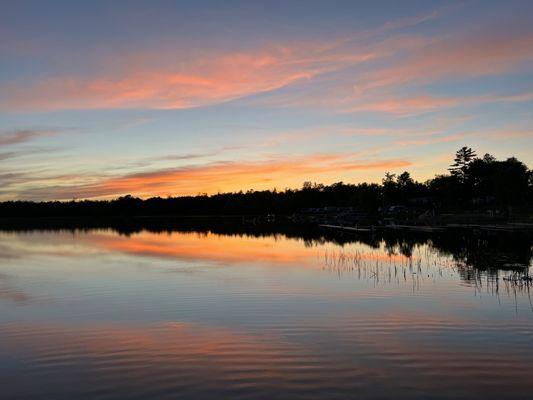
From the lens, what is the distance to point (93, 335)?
13.0m

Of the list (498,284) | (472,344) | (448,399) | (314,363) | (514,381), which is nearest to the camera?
(448,399)

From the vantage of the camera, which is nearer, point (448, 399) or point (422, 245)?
point (448, 399)

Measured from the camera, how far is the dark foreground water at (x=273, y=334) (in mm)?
8906

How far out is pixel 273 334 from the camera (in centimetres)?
1260

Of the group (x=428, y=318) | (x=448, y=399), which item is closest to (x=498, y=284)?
(x=428, y=318)

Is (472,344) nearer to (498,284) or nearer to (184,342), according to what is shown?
(184,342)

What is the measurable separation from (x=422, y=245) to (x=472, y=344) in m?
30.0

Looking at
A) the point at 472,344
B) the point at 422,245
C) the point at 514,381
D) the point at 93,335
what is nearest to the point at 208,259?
the point at 422,245

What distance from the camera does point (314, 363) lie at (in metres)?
10.0

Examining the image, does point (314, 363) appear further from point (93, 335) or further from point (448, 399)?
point (93, 335)

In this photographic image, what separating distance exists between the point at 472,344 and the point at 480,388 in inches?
114

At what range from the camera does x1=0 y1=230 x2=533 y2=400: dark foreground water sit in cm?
891

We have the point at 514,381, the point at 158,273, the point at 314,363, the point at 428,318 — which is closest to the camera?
the point at 514,381

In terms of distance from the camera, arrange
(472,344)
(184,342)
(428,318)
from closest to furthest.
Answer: (472,344) < (184,342) < (428,318)
